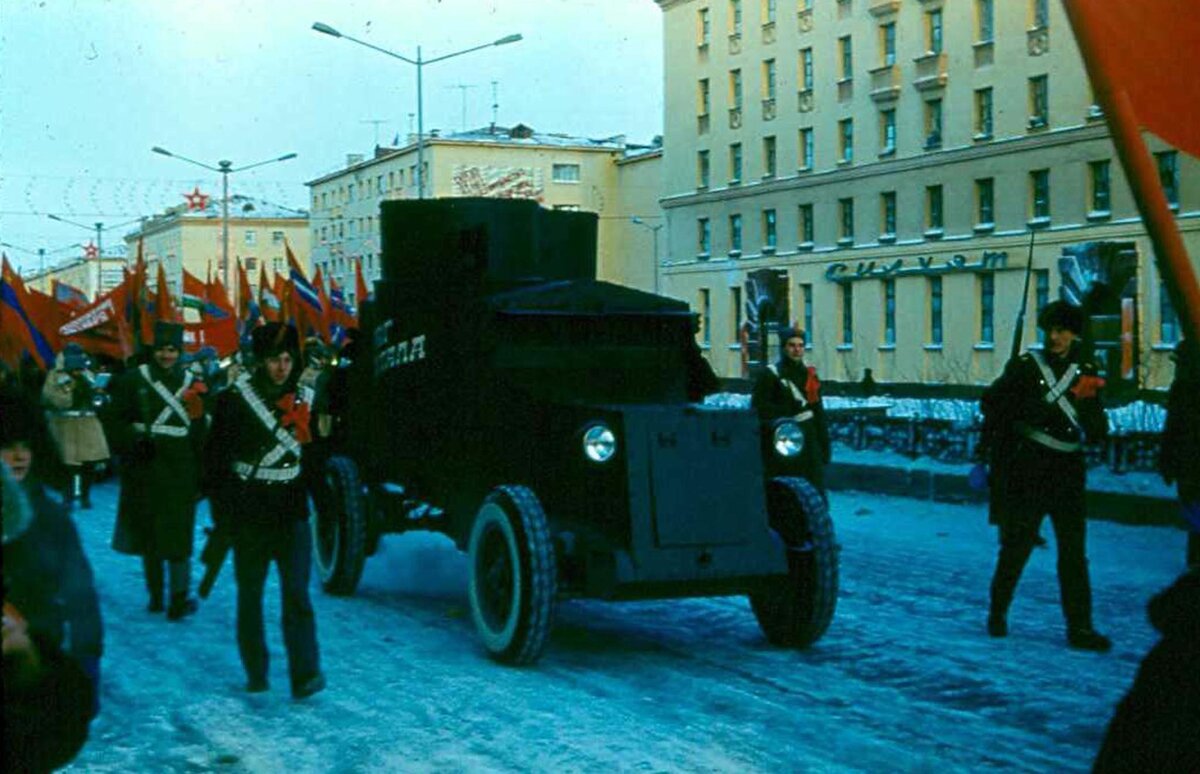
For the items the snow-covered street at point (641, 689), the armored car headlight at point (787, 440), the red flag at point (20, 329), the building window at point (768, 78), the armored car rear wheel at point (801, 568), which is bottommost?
the snow-covered street at point (641, 689)

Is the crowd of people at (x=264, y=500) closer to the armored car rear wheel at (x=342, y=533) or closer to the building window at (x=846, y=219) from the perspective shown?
the armored car rear wheel at (x=342, y=533)

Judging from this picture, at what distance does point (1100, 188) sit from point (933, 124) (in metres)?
9.25

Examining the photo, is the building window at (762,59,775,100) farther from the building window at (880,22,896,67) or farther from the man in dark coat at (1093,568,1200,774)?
the man in dark coat at (1093,568,1200,774)

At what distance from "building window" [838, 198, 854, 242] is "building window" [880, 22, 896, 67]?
5350 mm

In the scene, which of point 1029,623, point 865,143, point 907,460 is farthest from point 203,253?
point 1029,623

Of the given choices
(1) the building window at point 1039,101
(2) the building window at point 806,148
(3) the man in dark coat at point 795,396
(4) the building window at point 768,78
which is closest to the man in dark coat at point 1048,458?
(3) the man in dark coat at point 795,396

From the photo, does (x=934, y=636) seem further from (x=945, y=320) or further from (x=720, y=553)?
(x=945, y=320)

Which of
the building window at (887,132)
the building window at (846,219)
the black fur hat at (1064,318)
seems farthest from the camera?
the building window at (846,219)

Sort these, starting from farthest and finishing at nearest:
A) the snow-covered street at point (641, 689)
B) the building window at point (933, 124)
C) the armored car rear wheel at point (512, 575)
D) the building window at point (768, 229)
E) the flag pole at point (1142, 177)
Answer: the building window at point (768, 229)
the building window at point (933, 124)
the armored car rear wheel at point (512, 575)
the snow-covered street at point (641, 689)
the flag pole at point (1142, 177)

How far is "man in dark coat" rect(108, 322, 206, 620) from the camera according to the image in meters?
10.5

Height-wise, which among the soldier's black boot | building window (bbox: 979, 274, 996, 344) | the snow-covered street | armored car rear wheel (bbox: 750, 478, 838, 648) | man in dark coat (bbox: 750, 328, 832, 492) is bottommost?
the snow-covered street

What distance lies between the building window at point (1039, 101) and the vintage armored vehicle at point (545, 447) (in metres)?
41.7

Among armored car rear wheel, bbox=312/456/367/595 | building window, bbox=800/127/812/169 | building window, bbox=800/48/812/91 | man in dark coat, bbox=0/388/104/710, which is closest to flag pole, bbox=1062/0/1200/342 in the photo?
man in dark coat, bbox=0/388/104/710

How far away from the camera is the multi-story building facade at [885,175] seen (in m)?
50.2
